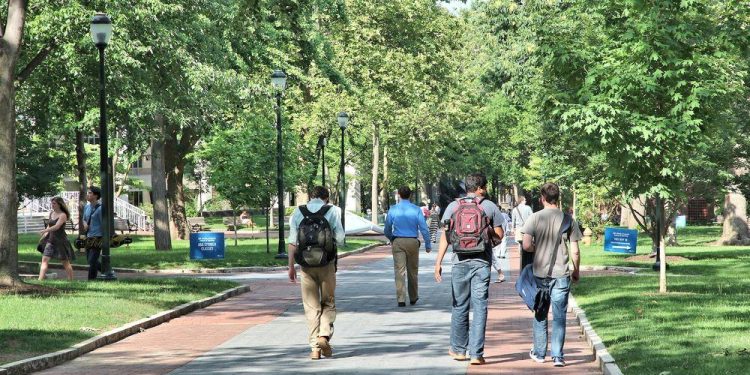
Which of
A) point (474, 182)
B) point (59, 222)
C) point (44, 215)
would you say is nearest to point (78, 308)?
point (59, 222)

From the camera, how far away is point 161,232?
39.4 metres

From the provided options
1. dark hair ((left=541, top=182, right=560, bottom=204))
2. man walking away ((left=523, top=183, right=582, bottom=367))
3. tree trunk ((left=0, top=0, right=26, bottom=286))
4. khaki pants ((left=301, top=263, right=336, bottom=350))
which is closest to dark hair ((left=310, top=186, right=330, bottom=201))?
khaki pants ((left=301, top=263, right=336, bottom=350))

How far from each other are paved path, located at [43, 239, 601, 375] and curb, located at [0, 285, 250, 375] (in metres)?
0.12

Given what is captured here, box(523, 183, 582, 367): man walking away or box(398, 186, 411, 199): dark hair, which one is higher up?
box(398, 186, 411, 199): dark hair

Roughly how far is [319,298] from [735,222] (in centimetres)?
3733

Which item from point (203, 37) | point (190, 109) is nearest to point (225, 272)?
point (190, 109)

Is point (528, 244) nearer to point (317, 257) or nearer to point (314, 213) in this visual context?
point (317, 257)

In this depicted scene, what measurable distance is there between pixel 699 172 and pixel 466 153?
53691 millimetres

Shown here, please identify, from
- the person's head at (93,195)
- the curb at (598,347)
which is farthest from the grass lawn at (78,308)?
the curb at (598,347)

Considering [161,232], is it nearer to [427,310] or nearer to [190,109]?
[190,109]

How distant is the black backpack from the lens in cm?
1298

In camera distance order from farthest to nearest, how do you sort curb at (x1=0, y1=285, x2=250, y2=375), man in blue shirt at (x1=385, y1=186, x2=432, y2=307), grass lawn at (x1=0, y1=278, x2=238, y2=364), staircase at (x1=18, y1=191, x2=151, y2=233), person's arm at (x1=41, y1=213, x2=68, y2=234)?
1. staircase at (x1=18, y1=191, x2=151, y2=233)
2. person's arm at (x1=41, y1=213, x2=68, y2=234)
3. man in blue shirt at (x1=385, y1=186, x2=432, y2=307)
4. grass lawn at (x1=0, y1=278, x2=238, y2=364)
5. curb at (x1=0, y1=285, x2=250, y2=375)

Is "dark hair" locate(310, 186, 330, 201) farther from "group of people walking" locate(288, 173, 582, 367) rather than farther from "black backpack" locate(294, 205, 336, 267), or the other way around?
"black backpack" locate(294, 205, 336, 267)

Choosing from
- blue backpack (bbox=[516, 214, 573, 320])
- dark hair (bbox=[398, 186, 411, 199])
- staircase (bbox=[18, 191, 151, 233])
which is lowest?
blue backpack (bbox=[516, 214, 573, 320])
